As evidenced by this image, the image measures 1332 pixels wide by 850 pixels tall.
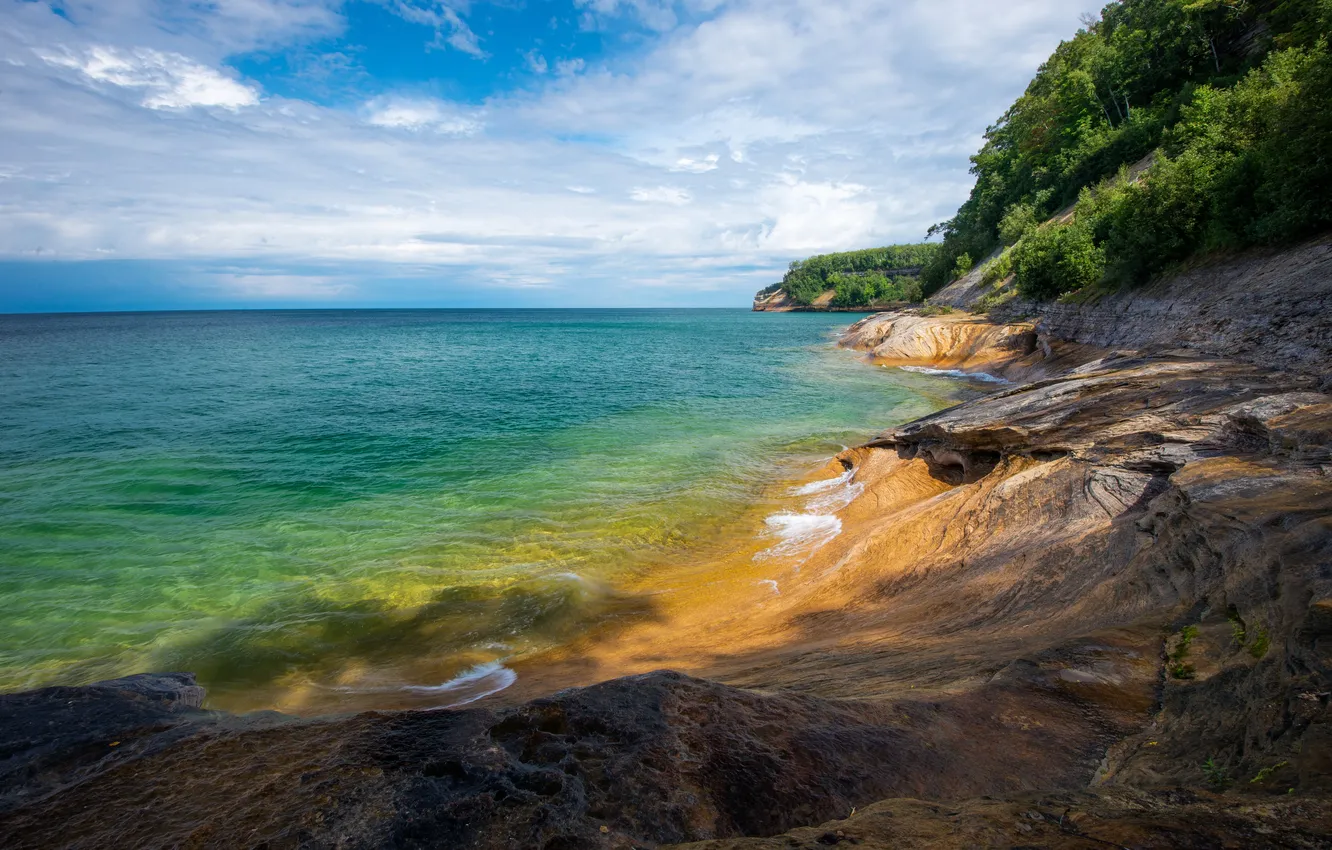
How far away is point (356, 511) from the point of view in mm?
16953

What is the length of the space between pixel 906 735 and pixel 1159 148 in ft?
148

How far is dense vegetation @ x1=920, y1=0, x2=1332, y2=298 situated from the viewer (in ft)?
60.4

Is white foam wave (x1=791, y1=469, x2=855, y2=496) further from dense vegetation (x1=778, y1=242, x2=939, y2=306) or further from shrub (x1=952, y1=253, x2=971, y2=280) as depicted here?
dense vegetation (x1=778, y1=242, x2=939, y2=306)

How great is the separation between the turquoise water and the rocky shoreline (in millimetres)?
4577

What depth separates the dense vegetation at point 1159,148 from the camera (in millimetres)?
18406

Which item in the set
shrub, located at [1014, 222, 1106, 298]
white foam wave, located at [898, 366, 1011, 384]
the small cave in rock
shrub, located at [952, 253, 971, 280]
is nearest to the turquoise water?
white foam wave, located at [898, 366, 1011, 384]

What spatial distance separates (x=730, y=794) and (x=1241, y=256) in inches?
1037

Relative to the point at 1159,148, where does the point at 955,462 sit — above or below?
below

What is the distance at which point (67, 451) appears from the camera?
22.5 meters

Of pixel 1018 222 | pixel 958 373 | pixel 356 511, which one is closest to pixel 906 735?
pixel 356 511

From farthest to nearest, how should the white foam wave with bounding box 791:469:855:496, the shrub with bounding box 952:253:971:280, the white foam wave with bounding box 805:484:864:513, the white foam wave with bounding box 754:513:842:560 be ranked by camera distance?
the shrub with bounding box 952:253:971:280
the white foam wave with bounding box 791:469:855:496
the white foam wave with bounding box 805:484:864:513
the white foam wave with bounding box 754:513:842:560

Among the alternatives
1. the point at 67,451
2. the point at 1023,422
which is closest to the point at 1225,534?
the point at 1023,422

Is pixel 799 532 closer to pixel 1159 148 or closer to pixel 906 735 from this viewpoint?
pixel 906 735

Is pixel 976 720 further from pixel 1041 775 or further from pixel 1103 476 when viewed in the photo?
pixel 1103 476
